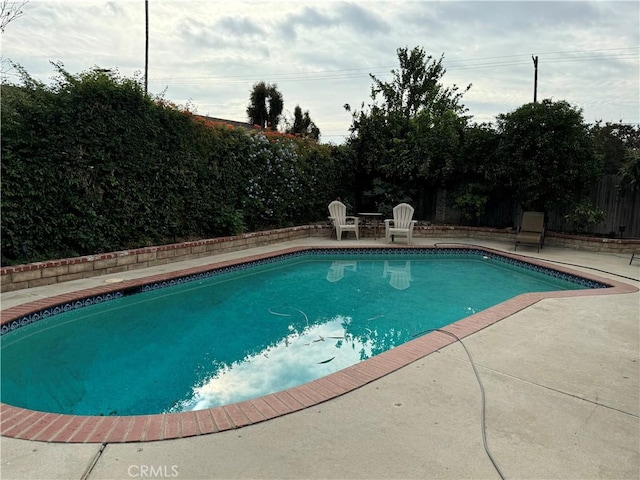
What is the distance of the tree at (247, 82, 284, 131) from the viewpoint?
23500mm

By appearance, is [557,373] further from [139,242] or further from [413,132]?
[413,132]

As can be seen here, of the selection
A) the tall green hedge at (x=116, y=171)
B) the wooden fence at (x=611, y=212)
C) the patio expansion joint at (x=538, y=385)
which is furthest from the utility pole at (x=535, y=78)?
the patio expansion joint at (x=538, y=385)

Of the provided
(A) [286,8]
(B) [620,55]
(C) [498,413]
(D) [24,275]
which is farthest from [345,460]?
(B) [620,55]

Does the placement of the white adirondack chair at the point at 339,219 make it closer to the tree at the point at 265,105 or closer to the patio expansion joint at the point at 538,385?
the patio expansion joint at the point at 538,385

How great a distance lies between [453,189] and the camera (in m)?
11.8

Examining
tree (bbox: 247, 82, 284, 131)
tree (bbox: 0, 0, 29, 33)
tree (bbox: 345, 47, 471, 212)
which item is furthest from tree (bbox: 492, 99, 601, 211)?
tree (bbox: 247, 82, 284, 131)

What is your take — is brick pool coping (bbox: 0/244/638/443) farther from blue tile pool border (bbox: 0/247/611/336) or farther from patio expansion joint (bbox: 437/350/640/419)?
blue tile pool border (bbox: 0/247/611/336)

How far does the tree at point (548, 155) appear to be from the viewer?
9.09 m

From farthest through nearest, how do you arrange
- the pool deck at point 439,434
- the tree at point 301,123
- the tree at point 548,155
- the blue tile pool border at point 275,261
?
the tree at point 301,123 → the tree at point 548,155 → the blue tile pool border at point 275,261 → the pool deck at point 439,434

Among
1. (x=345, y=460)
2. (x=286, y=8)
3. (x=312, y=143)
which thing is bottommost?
(x=345, y=460)

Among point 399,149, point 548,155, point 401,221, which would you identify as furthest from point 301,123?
point 548,155

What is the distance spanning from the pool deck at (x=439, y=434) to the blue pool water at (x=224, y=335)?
0.98 m

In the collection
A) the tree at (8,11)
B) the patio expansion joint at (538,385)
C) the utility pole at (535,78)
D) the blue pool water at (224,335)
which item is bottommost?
the blue pool water at (224,335)

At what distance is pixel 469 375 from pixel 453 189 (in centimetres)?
972
